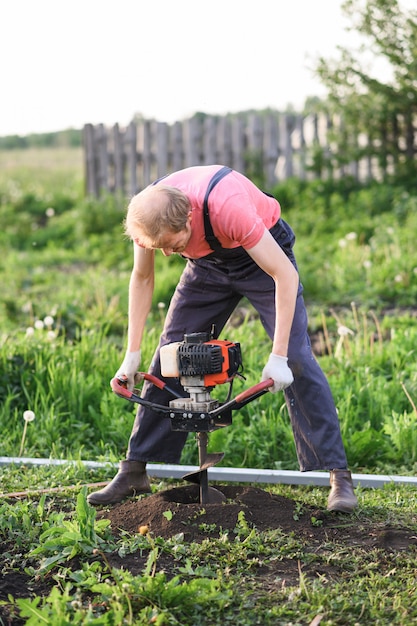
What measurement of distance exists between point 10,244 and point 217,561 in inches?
406

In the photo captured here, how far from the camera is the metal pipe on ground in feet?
13.8

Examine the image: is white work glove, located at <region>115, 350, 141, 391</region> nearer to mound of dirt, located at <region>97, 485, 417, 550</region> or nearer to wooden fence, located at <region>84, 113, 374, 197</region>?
mound of dirt, located at <region>97, 485, 417, 550</region>

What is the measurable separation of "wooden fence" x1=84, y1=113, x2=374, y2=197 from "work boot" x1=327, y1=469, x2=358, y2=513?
31.3 feet

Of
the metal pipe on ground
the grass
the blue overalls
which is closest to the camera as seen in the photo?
the grass

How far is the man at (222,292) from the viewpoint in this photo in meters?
3.34

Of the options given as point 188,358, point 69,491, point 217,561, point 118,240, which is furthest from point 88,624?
point 118,240

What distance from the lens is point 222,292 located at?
→ 389cm

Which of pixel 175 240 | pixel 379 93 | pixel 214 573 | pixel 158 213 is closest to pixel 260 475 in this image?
pixel 214 573

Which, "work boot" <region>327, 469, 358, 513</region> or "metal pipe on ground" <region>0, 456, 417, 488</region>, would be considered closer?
"work boot" <region>327, 469, 358, 513</region>

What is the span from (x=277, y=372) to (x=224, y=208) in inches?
26.2

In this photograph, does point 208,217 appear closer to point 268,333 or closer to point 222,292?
point 222,292

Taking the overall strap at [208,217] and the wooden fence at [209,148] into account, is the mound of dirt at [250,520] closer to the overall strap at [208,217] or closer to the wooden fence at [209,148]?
the overall strap at [208,217]

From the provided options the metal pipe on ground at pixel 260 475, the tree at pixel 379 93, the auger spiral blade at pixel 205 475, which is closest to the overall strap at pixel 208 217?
the auger spiral blade at pixel 205 475

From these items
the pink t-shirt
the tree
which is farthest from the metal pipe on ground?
the tree
